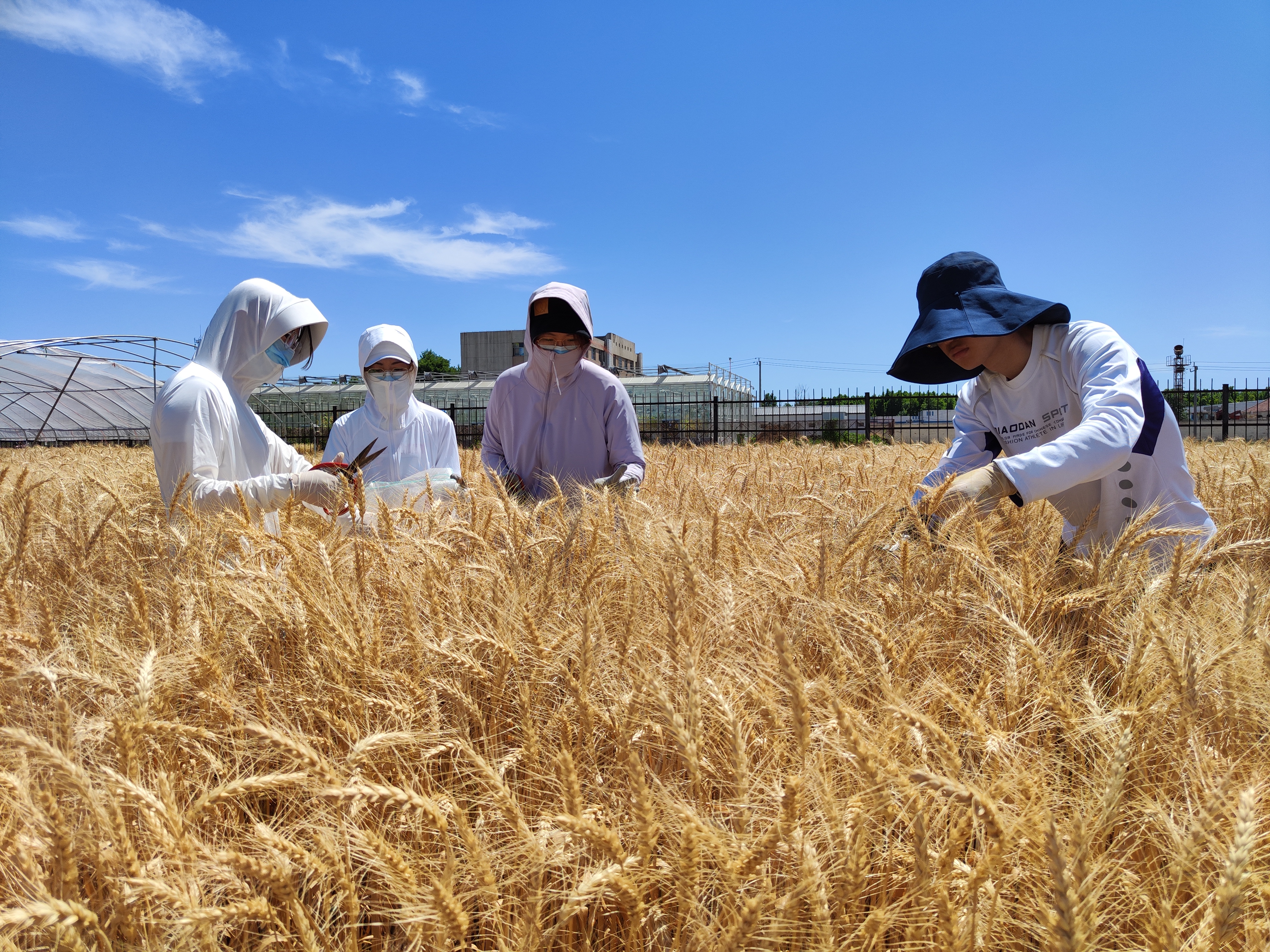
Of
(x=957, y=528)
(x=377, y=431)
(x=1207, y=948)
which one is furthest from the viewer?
(x=377, y=431)

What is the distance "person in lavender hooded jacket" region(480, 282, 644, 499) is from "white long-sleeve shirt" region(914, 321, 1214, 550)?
1.55m

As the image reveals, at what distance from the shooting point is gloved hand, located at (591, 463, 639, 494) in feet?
9.43

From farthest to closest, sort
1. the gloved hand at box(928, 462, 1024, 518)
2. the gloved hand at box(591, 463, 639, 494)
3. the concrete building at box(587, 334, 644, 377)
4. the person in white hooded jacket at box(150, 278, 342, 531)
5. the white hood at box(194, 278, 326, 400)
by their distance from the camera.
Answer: the concrete building at box(587, 334, 644, 377) → the gloved hand at box(591, 463, 639, 494) → the white hood at box(194, 278, 326, 400) → the person in white hooded jacket at box(150, 278, 342, 531) → the gloved hand at box(928, 462, 1024, 518)

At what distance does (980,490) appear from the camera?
1728 mm

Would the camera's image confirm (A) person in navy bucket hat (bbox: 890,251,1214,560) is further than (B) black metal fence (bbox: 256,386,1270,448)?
No

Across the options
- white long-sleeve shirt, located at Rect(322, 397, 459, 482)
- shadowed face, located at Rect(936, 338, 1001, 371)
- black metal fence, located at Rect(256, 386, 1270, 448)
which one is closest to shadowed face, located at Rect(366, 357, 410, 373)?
white long-sleeve shirt, located at Rect(322, 397, 459, 482)

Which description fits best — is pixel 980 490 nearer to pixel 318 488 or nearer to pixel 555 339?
pixel 318 488

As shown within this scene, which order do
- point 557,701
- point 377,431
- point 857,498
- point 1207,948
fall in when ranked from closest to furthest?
point 1207,948, point 557,701, point 857,498, point 377,431

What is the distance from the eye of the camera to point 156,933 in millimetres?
792

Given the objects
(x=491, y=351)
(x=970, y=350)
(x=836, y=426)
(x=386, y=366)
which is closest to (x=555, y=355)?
(x=386, y=366)

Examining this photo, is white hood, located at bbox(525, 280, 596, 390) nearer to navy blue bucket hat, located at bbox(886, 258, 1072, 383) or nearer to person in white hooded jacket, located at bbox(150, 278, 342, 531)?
person in white hooded jacket, located at bbox(150, 278, 342, 531)

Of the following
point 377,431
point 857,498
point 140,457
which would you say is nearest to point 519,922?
point 857,498

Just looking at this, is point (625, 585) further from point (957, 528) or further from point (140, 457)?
point (140, 457)

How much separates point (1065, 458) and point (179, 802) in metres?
2.00
